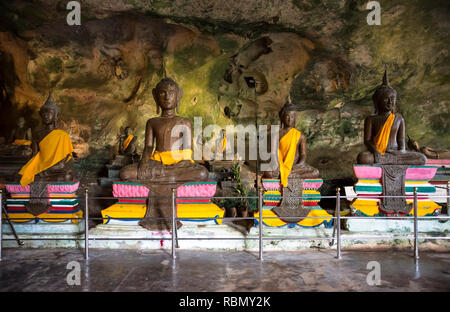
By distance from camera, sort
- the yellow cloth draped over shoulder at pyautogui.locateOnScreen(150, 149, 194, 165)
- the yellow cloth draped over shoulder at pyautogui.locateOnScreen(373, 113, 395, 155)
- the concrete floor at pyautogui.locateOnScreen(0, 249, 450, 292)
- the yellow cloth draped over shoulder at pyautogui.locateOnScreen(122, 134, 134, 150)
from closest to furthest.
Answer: the concrete floor at pyautogui.locateOnScreen(0, 249, 450, 292), the yellow cloth draped over shoulder at pyautogui.locateOnScreen(373, 113, 395, 155), the yellow cloth draped over shoulder at pyautogui.locateOnScreen(150, 149, 194, 165), the yellow cloth draped over shoulder at pyautogui.locateOnScreen(122, 134, 134, 150)

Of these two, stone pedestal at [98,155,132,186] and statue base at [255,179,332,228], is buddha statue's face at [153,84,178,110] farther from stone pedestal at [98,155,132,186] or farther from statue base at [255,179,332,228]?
stone pedestal at [98,155,132,186]

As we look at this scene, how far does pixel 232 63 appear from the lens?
11719 mm

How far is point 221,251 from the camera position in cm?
484

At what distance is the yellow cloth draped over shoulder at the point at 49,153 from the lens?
5422 mm

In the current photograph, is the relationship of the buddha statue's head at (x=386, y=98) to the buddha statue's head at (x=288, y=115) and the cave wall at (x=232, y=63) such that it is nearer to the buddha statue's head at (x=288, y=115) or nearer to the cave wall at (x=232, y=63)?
the buddha statue's head at (x=288, y=115)

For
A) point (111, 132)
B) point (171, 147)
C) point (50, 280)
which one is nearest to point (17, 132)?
point (111, 132)

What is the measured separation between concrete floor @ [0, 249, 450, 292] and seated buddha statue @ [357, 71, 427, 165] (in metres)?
1.44

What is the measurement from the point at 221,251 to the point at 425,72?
9.04 metres

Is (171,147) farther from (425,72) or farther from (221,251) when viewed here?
(425,72)

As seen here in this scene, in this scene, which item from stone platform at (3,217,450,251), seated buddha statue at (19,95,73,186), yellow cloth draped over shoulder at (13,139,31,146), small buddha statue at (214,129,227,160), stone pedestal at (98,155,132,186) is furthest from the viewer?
small buddha statue at (214,129,227,160)

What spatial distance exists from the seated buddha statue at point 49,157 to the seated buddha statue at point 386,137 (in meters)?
4.64

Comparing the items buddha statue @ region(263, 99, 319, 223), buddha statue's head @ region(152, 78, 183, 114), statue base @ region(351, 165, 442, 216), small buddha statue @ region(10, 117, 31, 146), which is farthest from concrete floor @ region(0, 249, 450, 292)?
small buddha statue @ region(10, 117, 31, 146)

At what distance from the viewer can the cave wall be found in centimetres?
921

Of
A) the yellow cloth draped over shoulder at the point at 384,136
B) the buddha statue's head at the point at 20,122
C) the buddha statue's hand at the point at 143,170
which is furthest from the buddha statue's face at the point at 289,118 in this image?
the buddha statue's head at the point at 20,122
